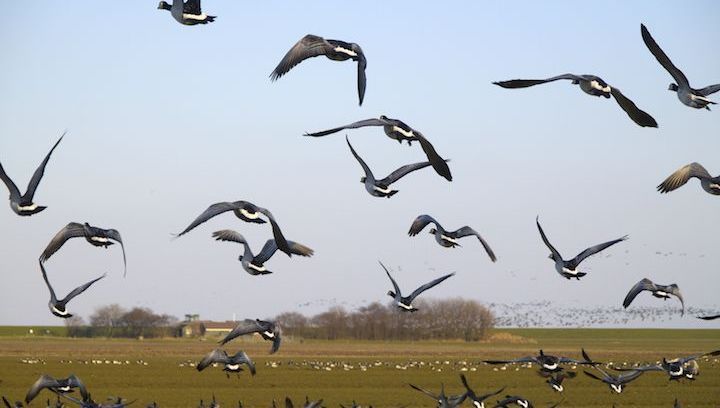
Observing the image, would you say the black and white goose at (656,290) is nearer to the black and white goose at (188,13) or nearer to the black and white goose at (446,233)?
the black and white goose at (446,233)

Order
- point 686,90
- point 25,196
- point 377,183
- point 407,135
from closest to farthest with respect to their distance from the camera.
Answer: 1. point 686,90
2. point 407,135
3. point 25,196
4. point 377,183

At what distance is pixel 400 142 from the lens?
67.0ft

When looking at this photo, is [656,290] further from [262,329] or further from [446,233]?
[262,329]

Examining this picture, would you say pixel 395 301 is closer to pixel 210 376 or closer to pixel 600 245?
pixel 600 245

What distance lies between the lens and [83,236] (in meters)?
21.5

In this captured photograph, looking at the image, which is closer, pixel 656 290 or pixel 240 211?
pixel 240 211

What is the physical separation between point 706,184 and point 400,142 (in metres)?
5.53

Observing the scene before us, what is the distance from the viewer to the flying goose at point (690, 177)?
20.8 meters

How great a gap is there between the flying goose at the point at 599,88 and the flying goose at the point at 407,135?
6.55 ft

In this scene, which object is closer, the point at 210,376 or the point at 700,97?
the point at 700,97

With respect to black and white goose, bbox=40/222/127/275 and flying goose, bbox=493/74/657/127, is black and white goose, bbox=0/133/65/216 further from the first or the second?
flying goose, bbox=493/74/657/127

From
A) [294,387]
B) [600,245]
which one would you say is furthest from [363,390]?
[600,245]

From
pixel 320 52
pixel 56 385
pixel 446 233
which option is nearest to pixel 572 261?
pixel 446 233

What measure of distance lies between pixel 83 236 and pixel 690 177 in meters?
10.9
